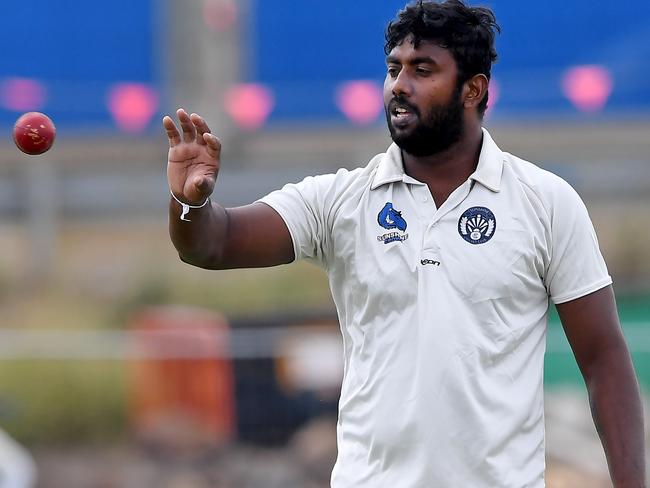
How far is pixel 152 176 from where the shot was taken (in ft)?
43.5

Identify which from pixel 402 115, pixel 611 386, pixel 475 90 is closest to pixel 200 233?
pixel 402 115

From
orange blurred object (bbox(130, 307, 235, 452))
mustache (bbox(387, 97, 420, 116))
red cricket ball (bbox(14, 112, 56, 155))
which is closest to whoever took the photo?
mustache (bbox(387, 97, 420, 116))

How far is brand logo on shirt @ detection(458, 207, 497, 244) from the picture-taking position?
383cm

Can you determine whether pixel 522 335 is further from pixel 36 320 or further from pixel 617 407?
pixel 36 320

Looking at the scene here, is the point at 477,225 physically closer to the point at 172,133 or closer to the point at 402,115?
the point at 402,115

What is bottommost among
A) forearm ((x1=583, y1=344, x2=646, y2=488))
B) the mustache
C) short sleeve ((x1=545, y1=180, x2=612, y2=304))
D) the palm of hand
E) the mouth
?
forearm ((x1=583, y1=344, x2=646, y2=488))

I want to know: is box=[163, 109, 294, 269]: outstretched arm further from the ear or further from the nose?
the ear

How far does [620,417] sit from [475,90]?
3.18 ft

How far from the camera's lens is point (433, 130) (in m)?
3.90

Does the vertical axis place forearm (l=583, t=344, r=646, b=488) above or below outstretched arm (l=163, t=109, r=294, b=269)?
below

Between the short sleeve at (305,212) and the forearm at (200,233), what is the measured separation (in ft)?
0.57

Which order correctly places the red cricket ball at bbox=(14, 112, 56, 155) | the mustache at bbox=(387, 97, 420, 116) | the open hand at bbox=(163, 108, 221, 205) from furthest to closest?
the red cricket ball at bbox=(14, 112, 56, 155) → the mustache at bbox=(387, 97, 420, 116) → the open hand at bbox=(163, 108, 221, 205)

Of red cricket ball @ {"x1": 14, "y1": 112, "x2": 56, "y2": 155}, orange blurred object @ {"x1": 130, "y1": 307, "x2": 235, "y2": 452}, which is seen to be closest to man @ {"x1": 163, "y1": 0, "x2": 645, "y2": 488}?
red cricket ball @ {"x1": 14, "y1": 112, "x2": 56, "y2": 155}

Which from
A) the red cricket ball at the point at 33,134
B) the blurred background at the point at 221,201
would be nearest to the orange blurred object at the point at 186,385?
the blurred background at the point at 221,201
